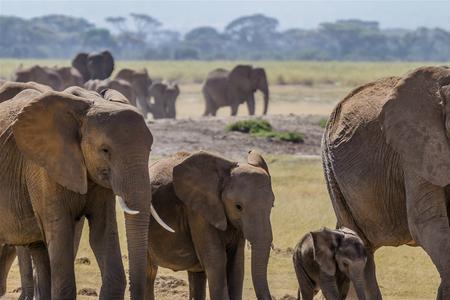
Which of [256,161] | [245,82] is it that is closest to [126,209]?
[256,161]

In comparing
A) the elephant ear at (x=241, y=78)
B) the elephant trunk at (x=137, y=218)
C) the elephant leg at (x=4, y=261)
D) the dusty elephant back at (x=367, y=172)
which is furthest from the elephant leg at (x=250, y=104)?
the elephant trunk at (x=137, y=218)

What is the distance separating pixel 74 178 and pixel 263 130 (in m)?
16.1

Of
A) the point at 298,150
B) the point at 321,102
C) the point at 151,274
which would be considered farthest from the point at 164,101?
the point at 151,274

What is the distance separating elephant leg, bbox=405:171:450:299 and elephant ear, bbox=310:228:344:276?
0.54 m

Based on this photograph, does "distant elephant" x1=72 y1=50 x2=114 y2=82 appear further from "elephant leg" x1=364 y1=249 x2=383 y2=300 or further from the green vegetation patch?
"elephant leg" x1=364 y1=249 x2=383 y2=300

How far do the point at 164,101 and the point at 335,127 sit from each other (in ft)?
86.7

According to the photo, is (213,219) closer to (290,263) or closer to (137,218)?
(137,218)

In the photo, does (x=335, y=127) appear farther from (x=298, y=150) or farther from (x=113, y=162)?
(x=298, y=150)

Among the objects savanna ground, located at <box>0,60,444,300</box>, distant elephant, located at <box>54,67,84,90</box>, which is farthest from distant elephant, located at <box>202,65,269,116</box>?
distant elephant, located at <box>54,67,84,90</box>

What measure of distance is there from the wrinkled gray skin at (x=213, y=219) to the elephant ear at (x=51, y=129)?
130 cm

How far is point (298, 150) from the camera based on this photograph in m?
23.2

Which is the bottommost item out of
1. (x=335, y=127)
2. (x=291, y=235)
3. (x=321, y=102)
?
(x=321, y=102)

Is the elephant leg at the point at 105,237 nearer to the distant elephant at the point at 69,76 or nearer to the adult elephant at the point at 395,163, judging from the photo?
the adult elephant at the point at 395,163

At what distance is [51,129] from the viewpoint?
9.08 meters
